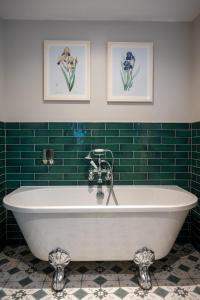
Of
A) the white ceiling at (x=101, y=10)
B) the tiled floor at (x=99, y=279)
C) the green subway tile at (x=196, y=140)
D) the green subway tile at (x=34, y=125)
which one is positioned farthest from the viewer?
the green subway tile at (x=34, y=125)

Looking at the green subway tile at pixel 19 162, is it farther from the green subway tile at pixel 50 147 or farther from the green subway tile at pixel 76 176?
the green subway tile at pixel 76 176

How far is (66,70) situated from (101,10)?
0.65 meters

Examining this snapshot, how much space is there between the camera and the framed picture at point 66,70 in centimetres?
226

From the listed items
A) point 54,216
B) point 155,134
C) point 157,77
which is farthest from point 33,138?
point 157,77

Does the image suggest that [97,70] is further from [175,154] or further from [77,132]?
[175,154]

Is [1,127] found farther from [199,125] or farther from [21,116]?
[199,125]

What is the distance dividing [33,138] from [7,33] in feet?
3.67

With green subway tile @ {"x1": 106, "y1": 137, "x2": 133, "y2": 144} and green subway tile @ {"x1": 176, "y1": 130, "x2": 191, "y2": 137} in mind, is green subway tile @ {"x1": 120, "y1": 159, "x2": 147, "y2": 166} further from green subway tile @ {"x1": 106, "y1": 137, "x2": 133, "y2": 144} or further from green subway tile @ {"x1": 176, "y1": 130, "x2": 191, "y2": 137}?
green subway tile @ {"x1": 176, "y1": 130, "x2": 191, "y2": 137}

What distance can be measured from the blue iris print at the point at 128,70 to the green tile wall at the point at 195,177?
806 millimetres

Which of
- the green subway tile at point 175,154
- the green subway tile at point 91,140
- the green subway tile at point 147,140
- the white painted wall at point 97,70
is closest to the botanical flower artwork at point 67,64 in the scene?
the white painted wall at point 97,70

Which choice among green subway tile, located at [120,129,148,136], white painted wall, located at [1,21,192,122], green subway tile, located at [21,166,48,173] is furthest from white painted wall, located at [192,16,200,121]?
green subway tile, located at [21,166,48,173]

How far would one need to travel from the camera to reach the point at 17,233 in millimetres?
2342

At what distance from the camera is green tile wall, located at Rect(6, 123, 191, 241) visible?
7.56ft

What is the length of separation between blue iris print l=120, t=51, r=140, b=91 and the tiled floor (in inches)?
68.6
